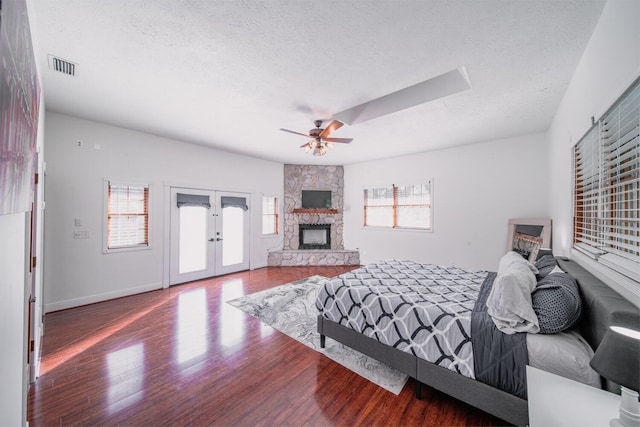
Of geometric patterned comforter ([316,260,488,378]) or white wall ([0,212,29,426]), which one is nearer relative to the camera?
white wall ([0,212,29,426])

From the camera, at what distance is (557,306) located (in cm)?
167

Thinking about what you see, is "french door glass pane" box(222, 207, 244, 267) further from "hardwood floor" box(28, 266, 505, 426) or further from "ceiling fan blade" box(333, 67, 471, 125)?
"ceiling fan blade" box(333, 67, 471, 125)

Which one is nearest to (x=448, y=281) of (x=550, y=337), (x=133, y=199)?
(x=550, y=337)

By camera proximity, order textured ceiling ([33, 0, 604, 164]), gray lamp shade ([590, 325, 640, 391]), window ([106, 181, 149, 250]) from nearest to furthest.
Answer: gray lamp shade ([590, 325, 640, 391]) < textured ceiling ([33, 0, 604, 164]) < window ([106, 181, 149, 250])

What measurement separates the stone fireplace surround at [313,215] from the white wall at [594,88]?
4.48 metres

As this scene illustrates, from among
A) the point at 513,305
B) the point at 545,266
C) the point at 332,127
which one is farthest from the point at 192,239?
the point at 545,266

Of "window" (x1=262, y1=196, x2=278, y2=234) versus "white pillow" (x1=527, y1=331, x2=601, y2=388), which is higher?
"window" (x1=262, y1=196, x2=278, y2=234)

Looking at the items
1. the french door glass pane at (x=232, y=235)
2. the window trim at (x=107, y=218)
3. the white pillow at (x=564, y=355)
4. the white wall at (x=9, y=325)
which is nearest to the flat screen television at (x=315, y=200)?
the french door glass pane at (x=232, y=235)

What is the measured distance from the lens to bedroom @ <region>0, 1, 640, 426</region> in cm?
317

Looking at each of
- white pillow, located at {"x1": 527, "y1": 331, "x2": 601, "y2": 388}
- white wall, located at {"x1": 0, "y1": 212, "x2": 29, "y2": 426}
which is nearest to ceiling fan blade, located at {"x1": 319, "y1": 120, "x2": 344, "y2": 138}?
white pillow, located at {"x1": 527, "y1": 331, "x2": 601, "y2": 388}

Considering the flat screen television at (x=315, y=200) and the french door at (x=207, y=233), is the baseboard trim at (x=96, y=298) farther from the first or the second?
the flat screen television at (x=315, y=200)

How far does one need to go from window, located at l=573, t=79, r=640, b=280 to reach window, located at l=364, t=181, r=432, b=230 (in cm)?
328

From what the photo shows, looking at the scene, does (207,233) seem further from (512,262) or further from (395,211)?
(512,262)

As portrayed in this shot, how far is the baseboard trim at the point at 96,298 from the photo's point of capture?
365cm
